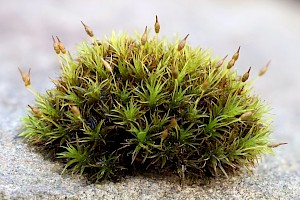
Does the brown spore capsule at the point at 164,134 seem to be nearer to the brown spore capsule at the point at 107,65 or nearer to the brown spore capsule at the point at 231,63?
the brown spore capsule at the point at 107,65

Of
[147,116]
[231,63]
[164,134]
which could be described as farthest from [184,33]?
[164,134]

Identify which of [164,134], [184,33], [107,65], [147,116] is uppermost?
[184,33]

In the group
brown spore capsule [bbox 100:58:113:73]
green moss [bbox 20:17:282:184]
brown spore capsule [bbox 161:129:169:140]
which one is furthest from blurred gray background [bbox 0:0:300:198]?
brown spore capsule [bbox 161:129:169:140]

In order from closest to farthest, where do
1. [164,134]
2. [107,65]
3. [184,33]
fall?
[164,134] → [107,65] → [184,33]

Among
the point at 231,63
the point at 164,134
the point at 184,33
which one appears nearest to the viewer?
the point at 164,134

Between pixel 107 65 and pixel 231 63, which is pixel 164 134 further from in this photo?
pixel 231 63
